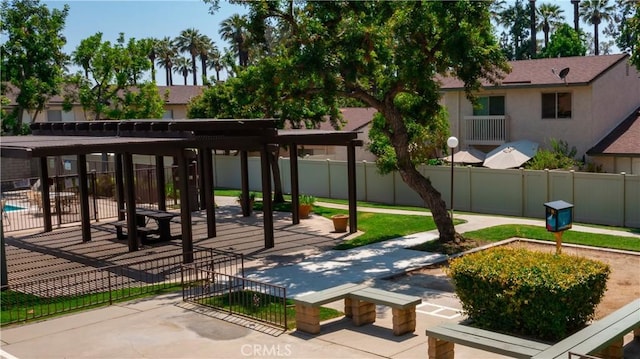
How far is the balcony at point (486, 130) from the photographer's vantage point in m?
32.0

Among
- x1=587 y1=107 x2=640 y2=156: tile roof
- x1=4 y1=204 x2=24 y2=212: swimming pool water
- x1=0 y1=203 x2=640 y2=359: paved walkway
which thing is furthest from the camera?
x1=4 y1=204 x2=24 y2=212: swimming pool water

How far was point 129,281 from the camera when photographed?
52.6ft

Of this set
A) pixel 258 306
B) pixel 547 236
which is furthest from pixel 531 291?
pixel 547 236

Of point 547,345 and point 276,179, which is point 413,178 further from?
point 547,345

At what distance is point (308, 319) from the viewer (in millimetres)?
11570

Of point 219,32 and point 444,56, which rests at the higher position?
point 219,32

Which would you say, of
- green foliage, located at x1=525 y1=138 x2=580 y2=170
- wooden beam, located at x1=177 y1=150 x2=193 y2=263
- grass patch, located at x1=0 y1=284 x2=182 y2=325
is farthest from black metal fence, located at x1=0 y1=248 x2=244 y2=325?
green foliage, located at x1=525 y1=138 x2=580 y2=170

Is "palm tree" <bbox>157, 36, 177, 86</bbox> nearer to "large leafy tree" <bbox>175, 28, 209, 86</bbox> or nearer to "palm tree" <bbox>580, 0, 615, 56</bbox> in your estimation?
"large leafy tree" <bbox>175, 28, 209, 86</bbox>

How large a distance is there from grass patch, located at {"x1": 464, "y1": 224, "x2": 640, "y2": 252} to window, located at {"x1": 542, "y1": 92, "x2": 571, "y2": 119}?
10618mm

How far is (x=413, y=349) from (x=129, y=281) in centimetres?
809

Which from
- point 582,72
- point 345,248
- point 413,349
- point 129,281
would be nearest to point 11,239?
point 129,281

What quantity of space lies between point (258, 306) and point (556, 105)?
21736 mm

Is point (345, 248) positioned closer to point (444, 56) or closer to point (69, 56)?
point (444, 56)

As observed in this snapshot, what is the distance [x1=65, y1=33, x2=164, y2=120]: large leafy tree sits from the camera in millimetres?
33969
